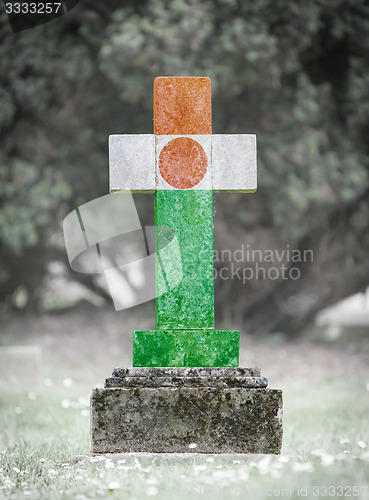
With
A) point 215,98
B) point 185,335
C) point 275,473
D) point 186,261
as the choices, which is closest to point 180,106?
point 186,261

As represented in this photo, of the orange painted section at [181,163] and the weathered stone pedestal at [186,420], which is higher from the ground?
the orange painted section at [181,163]

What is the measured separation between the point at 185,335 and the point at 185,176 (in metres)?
0.98

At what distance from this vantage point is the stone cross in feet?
12.2

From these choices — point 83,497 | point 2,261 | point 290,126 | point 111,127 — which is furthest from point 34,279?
point 83,497

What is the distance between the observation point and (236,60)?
7922 millimetres

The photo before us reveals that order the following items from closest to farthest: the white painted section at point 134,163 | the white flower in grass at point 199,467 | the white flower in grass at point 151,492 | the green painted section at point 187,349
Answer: the white flower in grass at point 151,492
the white flower in grass at point 199,467
the green painted section at point 187,349
the white painted section at point 134,163

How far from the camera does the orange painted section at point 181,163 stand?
12.4 ft

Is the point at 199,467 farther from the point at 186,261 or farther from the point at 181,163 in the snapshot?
the point at 181,163

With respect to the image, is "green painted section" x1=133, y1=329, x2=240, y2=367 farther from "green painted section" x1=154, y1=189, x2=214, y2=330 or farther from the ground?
the ground

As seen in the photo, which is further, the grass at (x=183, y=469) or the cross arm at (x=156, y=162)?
the cross arm at (x=156, y=162)

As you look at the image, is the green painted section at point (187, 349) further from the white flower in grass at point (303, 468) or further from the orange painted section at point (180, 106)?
the orange painted section at point (180, 106)

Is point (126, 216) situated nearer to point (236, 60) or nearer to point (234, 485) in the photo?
point (236, 60)

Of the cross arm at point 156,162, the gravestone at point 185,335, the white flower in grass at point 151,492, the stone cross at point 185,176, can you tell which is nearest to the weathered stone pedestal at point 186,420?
the gravestone at point 185,335

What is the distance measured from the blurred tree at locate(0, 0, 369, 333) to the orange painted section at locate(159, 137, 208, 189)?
419 cm
